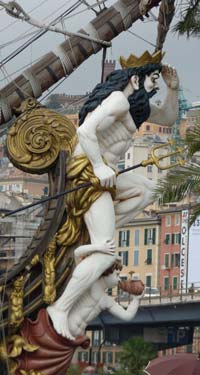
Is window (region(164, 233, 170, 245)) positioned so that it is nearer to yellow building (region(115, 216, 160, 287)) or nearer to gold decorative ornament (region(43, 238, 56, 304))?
yellow building (region(115, 216, 160, 287))

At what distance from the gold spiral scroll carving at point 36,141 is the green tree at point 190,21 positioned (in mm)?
4289

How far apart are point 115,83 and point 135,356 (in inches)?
1887

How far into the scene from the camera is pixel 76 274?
65.3 ft

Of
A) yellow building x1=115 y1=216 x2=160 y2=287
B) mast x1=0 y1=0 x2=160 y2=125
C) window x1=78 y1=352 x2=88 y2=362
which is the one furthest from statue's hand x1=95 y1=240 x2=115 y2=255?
yellow building x1=115 y1=216 x2=160 y2=287

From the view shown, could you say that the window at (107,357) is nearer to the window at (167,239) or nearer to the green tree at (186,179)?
the window at (167,239)

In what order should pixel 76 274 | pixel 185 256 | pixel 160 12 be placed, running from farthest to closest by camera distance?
pixel 185 256 < pixel 160 12 < pixel 76 274

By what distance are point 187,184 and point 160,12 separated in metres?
2.01

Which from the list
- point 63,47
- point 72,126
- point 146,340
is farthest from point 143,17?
point 146,340

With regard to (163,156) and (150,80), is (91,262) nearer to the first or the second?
(163,156)

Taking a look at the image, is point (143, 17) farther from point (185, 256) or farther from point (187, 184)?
→ point (185, 256)

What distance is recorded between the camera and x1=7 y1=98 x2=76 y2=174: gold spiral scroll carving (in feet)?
66.4

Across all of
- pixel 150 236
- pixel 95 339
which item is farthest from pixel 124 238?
pixel 95 339

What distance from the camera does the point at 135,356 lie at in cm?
6744

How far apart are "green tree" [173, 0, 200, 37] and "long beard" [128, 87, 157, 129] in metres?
3.98
